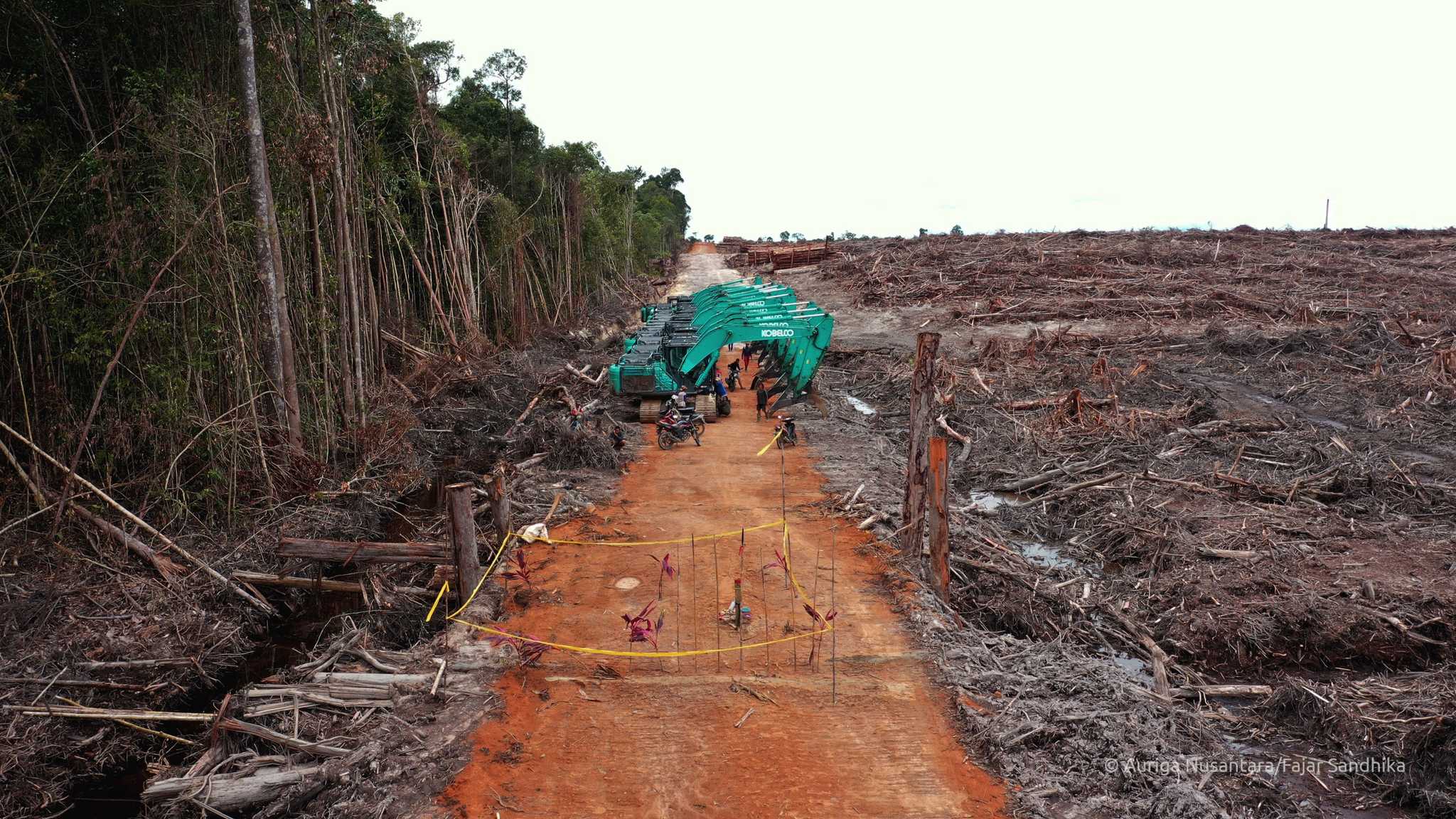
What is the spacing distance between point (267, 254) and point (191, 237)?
1.52 m

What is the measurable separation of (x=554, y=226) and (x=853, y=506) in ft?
66.5

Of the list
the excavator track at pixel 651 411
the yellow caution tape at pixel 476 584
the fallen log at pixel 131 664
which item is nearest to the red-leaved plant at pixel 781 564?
the yellow caution tape at pixel 476 584

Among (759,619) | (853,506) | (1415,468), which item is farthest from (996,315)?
(759,619)

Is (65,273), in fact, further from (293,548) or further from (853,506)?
(853,506)

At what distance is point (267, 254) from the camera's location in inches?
389

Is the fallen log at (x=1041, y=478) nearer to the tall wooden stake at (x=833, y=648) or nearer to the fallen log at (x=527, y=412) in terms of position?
the tall wooden stake at (x=833, y=648)

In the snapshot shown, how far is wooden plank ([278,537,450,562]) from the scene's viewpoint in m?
6.95

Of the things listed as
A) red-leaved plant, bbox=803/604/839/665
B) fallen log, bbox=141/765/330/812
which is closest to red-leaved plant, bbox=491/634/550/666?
fallen log, bbox=141/765/330/812

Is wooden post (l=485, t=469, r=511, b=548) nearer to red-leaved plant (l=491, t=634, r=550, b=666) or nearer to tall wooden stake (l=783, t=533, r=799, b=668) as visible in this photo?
red-leaved plant (l=491, t=634, r=550, b=666)

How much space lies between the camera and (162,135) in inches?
329

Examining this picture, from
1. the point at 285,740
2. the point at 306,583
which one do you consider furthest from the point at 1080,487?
the point at 285,740

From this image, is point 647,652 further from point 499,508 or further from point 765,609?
point 499,508

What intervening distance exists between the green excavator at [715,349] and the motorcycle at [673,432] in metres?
1.39

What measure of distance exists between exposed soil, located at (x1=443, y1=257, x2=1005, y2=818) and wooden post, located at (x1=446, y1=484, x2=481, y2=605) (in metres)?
0.46
